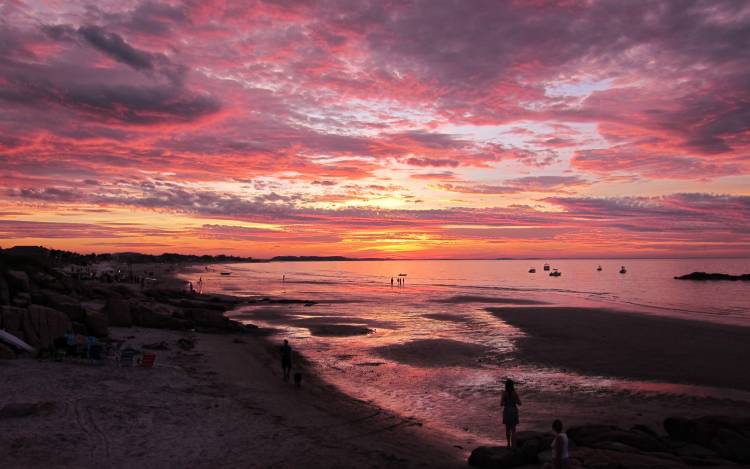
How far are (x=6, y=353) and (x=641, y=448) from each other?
22293mm

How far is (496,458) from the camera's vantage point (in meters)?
12.1

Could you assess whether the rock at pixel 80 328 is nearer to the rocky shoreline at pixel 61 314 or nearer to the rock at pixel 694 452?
the rocky shoreline at pixel 61 314

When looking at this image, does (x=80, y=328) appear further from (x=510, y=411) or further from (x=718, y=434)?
(x=718, y=434)

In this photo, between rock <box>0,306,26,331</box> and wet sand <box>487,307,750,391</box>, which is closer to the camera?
rock <box>0,306,26,331</box>

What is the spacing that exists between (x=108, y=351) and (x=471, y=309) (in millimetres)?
42139

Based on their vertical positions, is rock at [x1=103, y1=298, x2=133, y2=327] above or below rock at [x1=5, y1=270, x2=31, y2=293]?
below

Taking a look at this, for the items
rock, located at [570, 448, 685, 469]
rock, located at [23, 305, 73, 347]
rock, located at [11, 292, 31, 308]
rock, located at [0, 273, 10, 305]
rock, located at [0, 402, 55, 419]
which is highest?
rock, located at [0, 273, 10, 305]

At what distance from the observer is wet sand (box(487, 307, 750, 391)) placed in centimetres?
2422

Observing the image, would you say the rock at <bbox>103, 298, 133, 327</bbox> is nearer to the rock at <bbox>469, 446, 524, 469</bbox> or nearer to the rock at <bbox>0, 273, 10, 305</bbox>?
the rock at <bbox>0, 273, 10, 305</bbox>

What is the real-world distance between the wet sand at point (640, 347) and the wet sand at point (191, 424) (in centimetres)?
1407

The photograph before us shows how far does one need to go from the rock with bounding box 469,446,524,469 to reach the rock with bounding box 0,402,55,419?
1191 cm

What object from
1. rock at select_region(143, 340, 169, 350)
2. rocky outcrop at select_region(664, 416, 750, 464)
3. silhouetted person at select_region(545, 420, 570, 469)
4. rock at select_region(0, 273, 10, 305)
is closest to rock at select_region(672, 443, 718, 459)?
rocky outcrop at select_region(664, 416, 750, 464)

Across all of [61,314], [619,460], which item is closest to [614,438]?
[619,460]

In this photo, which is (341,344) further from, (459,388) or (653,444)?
(653,444)
